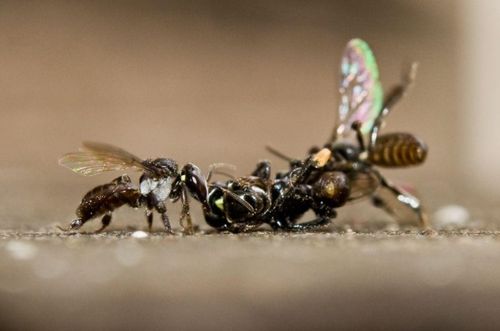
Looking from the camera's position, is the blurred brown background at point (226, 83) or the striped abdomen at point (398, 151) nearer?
the striped abdomen at point (398, 151)

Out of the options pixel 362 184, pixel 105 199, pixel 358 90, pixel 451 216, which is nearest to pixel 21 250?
pixel 105 199

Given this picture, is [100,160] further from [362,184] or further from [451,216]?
[451,216]

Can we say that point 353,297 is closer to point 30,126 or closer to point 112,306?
point 112,306

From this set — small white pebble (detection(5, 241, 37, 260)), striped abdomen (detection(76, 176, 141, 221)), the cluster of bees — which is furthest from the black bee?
small white pebble (detection(5, 241, 37, 260))

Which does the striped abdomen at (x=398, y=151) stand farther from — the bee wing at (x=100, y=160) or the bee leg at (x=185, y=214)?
the bee wing at (x=100, y=160)

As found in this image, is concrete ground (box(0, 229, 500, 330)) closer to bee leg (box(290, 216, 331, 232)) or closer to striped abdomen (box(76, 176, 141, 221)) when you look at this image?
striped abdomen (box(76, 176, 141, 221))

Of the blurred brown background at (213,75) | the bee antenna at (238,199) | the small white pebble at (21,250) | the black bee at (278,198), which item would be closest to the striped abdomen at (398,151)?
the black bee at (278,198)
